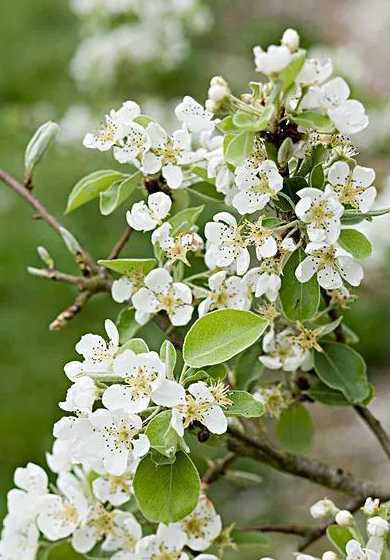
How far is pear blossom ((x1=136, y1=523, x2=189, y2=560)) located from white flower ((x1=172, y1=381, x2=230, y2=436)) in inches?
5.9

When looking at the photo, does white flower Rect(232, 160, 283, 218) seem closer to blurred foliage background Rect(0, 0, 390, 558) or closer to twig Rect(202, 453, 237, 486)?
twig Rect(202, 453, 237, 486)

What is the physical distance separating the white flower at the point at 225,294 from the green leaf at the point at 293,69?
195mm

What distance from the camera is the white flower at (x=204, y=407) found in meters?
0.74

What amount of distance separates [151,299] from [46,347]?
1778 millimetres

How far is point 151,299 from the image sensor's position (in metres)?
0.88

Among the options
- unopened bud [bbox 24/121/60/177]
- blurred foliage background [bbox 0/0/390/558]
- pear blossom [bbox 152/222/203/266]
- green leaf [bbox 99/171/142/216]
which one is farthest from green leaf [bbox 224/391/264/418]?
blurred foliage background [bbox 0/0/390/558]

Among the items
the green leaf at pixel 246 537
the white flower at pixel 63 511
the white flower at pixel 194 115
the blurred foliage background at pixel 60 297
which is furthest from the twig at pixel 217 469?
the blurred foliage background at pixel 60 297

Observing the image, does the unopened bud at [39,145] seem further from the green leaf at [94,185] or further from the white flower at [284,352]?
the white flower at [284,352]

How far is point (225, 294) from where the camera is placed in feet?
2.85

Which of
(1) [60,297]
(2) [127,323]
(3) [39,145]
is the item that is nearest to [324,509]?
(2) [127,323]

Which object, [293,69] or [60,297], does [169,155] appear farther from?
[60,297]

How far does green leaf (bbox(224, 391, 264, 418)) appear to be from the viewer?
76 centimetres

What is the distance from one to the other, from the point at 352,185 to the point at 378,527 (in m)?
0.28

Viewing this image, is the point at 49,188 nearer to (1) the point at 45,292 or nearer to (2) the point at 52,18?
(1) the point at 45,292
